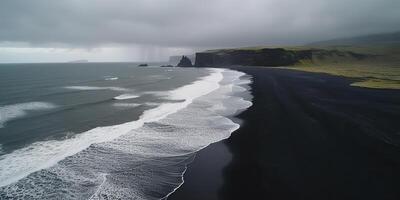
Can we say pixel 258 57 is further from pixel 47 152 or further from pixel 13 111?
pixel 47 152

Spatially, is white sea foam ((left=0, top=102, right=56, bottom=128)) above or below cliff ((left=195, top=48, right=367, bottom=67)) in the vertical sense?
below

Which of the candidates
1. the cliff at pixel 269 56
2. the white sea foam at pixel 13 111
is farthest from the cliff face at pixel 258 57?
the white sea foam at pixel 13 111

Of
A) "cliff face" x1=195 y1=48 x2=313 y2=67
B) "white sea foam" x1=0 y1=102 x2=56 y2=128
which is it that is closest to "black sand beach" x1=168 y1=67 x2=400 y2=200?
"white sea foam" x1=0 y1=102 x2=56 y2=128

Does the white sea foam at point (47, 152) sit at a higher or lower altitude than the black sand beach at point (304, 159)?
higher

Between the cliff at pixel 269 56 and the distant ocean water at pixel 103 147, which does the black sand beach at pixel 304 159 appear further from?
the cliff at pixel 269 56

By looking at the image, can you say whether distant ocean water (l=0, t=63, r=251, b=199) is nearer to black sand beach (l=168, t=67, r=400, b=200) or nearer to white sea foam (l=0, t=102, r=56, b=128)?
white sea foam (l=0, t=102, r=56, b=128)

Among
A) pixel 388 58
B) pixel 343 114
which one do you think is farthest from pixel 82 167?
pixel 388 58

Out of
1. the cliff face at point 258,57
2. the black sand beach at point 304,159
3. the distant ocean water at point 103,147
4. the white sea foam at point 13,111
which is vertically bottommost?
the black sand beach at point 304,159
